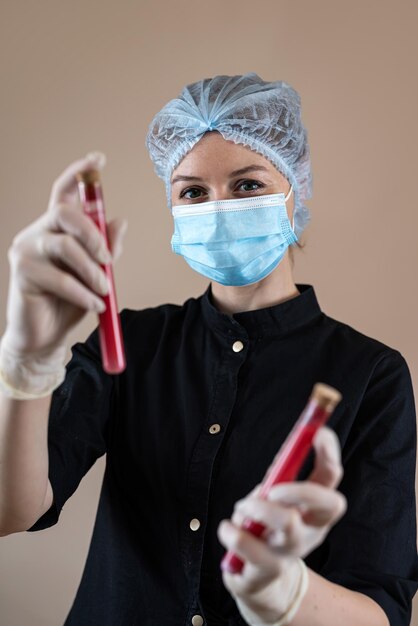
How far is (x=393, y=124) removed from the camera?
1.56 m

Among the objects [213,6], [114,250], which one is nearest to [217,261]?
[114,250]

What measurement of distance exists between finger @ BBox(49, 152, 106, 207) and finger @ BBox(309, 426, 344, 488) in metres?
0.34

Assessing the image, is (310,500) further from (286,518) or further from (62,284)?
(62,284)

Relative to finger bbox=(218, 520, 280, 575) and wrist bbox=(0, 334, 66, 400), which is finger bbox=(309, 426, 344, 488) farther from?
wrist bbox=(0, 334, 66, 400)

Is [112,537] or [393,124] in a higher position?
[393,124]

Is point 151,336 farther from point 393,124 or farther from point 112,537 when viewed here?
point 393,124

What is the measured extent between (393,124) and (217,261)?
0.61 m

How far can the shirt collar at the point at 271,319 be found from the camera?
1.26 meters

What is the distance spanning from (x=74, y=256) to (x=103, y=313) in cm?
7

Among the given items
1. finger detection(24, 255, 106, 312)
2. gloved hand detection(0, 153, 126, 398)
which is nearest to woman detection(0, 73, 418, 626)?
gloved hand detection(0, 153, 126, 398)

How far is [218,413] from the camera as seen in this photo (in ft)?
3.99

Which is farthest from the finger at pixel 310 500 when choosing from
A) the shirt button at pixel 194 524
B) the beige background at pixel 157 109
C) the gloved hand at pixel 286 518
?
the beige background at pixel 157 109

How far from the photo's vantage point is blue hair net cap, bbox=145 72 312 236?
1229mm

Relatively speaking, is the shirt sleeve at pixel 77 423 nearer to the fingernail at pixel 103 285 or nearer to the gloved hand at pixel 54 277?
the gloved hand at pixel 54 277
